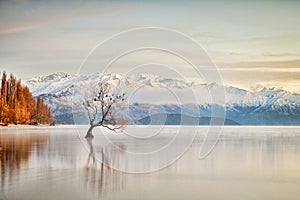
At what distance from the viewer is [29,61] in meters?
29.0

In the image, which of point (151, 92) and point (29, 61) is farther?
point (151, 92)

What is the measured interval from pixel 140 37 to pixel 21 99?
11946 mm

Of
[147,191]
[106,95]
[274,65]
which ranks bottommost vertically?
[147,191]

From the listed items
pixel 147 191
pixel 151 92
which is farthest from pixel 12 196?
pixel 151 92

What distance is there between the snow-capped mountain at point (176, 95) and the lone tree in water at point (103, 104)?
1.80 feet

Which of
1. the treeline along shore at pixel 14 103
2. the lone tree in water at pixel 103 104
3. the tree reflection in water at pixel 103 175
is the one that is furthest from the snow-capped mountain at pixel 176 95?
the tree reflection in water at pixel 103 175

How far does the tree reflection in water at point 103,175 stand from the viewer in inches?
271

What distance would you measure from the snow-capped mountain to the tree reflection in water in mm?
5764

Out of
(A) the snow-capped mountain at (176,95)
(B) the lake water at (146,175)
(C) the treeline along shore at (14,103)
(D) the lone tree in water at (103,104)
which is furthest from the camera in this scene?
(C) the treeline along shore at (14,103)

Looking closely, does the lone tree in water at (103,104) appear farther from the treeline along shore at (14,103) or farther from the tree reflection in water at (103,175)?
the treeline along shore at (14,103)

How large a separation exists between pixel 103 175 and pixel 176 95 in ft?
84.4

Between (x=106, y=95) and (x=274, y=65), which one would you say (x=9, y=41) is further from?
(x=274, y=65)

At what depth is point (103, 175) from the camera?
26.0ft

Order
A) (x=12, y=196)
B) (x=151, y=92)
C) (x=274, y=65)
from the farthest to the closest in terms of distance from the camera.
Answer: (x=151, y=92) < (x=274, y=65) < (x=12, y=196)
